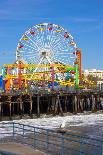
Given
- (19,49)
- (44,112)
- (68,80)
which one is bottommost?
(44,112)

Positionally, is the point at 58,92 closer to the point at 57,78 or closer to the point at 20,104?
the point at 20,104

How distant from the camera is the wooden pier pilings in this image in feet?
177

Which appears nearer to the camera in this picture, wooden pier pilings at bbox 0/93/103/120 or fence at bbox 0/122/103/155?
fence at bbox 0/122/103/155

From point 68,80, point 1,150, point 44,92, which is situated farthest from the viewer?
point 68,80

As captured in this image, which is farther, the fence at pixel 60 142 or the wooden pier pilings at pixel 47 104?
the wooden pier pilings at pixel 47 104

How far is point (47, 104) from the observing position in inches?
2365

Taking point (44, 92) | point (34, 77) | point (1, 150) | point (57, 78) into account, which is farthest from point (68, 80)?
point (1, 150)

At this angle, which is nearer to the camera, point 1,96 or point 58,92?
point 1,96

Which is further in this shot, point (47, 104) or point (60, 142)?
point (47, 104)

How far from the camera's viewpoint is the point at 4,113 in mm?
55250

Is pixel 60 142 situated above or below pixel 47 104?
below

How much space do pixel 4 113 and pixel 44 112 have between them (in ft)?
21.0

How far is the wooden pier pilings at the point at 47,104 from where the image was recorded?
53.9m

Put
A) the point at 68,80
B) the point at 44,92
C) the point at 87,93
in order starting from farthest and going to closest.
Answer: the point at 68,80
the point at 87,93
the point at 44,92
